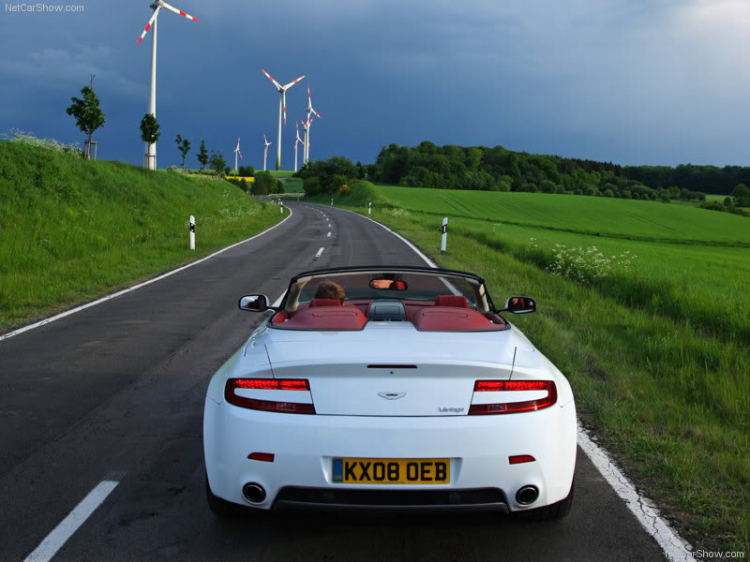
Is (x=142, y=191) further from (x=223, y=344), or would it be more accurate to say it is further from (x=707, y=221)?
(x=707, y=221)

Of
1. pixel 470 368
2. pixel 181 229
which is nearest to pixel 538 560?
pixel 470 368

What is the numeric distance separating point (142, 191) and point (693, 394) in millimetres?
26557

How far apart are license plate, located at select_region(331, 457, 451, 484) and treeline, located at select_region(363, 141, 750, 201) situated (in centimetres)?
11979

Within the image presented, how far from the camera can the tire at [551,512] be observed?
314cm

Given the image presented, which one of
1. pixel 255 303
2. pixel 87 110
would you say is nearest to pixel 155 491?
pixel 255 303

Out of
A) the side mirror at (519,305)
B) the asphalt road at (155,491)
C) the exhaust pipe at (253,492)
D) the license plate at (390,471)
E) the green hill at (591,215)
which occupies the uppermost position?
the side mirror at (519,305)

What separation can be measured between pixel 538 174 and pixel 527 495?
12980 centimetres

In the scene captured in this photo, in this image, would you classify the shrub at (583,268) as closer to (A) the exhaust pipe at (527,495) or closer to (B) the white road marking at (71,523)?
(A) the exhaust pipe at (527,495)

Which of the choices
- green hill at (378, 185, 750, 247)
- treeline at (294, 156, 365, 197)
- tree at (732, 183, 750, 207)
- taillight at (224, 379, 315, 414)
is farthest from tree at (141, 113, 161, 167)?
tree at (732, 183, 750, 207)

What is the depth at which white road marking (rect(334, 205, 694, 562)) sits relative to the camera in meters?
3.19

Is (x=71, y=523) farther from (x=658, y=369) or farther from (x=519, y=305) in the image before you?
(x=658, y=369)

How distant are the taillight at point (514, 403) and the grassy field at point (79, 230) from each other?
7946 millimetres

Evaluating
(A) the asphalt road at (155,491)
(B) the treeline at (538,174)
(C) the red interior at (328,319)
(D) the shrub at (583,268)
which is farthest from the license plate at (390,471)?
(B) the treeline at (538,174)

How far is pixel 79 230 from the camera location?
18.4m
